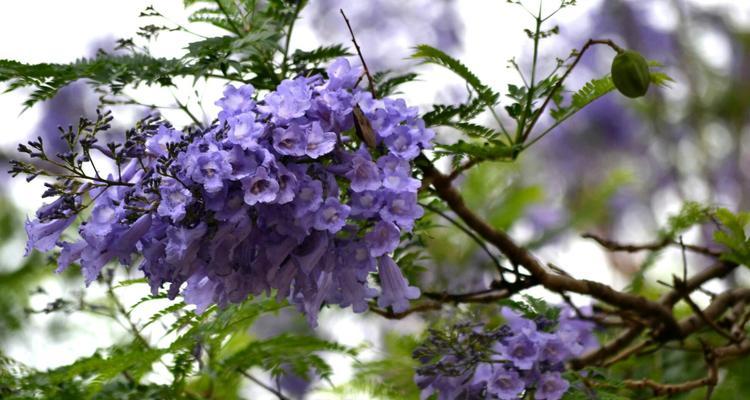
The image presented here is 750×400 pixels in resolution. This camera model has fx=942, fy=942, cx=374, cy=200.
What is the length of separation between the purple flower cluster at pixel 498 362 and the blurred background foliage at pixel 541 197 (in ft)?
0.42

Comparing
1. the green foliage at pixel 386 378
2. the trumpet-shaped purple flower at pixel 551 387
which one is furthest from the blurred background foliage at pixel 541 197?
the trumpet-shaped purple flower at pixel 551 387

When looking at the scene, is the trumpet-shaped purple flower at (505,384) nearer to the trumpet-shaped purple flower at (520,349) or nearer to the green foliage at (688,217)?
the trumpet-shaped purple flower at (520,349)

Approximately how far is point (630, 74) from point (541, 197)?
6.00 ft

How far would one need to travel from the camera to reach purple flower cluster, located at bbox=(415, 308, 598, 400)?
1.38 meters

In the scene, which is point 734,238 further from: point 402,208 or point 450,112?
point 402,208

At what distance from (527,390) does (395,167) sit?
0.47 meters

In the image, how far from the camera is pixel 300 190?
3.59 ft

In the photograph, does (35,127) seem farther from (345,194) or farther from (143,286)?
(345,194)

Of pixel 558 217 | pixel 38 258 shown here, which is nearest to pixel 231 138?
pixel 38 258

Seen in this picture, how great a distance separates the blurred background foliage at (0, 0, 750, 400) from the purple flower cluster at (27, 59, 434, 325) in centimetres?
21

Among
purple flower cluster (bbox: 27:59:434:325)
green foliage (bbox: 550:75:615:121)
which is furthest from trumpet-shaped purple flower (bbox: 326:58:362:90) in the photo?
green foliage (bbox: 550:75:615:121)

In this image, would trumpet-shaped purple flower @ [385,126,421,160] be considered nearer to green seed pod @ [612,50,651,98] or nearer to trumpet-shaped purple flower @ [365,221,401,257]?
trumpet-shaped purple flower @ [365,221,401,257]

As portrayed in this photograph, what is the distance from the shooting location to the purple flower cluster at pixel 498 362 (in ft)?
4.54

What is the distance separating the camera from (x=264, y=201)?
1.04 meters
